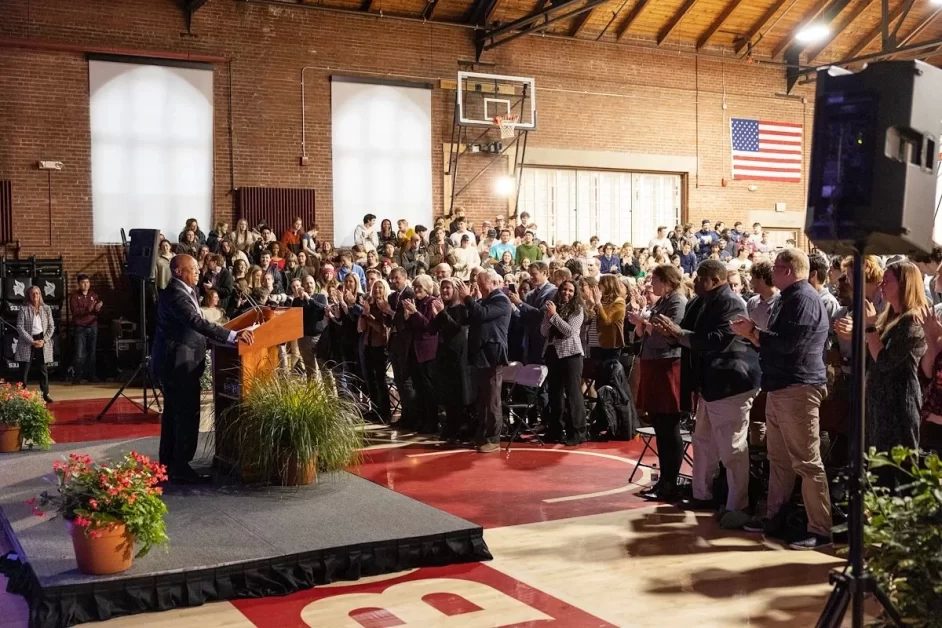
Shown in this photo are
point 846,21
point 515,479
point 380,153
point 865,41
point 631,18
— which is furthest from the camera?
point 865,41

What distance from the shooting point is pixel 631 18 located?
70.4ft

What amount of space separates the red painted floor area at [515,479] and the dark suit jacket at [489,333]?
853 mm

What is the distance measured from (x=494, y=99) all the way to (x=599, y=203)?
131 inches

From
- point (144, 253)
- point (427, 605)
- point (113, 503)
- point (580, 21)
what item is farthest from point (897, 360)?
point (580, 21)

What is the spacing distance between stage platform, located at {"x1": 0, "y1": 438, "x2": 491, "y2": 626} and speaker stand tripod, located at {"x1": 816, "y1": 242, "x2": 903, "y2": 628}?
2609 mm

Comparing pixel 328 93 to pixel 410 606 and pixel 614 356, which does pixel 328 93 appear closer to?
pixel 614 356

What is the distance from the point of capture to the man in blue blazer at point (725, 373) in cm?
647

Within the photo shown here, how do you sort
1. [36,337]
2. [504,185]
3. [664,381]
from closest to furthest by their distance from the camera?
[664,381] → [36,337] → [504,185]

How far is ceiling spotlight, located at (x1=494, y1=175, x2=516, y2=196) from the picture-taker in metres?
20.5

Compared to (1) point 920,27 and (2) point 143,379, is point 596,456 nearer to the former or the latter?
(2) point 143,379

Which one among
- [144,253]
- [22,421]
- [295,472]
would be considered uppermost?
[144,253]

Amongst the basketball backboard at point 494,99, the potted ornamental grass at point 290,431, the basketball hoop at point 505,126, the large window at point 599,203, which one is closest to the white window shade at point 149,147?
the basketball backboard at point 494,99

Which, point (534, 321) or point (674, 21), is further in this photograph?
point (674, 21)

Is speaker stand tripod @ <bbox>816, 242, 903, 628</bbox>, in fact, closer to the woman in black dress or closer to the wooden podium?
the wooden podium
